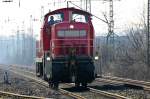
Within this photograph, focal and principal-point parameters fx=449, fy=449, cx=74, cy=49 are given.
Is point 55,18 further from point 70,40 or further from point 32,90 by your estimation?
point 32,90

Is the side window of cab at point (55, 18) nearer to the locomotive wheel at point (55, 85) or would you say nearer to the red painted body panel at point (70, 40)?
the red painted body panel at point (70, 40)

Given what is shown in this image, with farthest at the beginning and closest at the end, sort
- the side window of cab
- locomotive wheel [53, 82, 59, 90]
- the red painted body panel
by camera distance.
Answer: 1. the side window of cab
2. locomotive wheel [53, 82, 59, 90]
3. the red painted body panel

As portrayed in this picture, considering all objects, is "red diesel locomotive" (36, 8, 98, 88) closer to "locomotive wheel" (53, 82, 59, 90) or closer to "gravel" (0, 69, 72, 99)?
"locomotive wheel" (53, 82, 59, 90)

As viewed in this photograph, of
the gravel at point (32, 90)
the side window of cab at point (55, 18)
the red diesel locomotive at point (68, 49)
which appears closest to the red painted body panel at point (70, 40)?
the red diesel locomotive at point (68, 49)

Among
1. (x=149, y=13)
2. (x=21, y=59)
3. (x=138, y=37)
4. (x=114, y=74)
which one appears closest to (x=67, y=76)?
(x=149, y=13)

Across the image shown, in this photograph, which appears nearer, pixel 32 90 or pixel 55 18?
pixel 32 90

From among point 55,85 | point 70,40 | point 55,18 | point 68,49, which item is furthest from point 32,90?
point 55,18

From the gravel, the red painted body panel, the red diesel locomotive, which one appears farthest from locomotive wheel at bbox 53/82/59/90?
the red painted body panel

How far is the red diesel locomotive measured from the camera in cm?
2216

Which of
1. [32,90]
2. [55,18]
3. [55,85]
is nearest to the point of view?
[32,90]

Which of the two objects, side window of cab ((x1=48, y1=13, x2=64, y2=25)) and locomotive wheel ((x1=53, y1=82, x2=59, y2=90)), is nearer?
locomotive wheel ((x1=53, y1=82, x2=59, y2=90))

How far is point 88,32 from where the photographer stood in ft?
75.3

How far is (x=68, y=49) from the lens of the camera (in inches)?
895

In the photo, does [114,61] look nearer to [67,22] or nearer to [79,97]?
[67,22]
